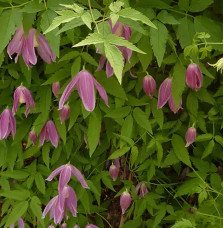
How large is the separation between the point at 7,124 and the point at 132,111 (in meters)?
0.45

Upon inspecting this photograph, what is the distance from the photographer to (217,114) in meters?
1.58

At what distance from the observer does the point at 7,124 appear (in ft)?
5.04

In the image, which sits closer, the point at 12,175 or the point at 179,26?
the point at 179,26

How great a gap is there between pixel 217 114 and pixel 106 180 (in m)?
0.53

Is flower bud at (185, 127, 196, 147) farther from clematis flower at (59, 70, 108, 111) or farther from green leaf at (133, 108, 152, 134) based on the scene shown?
clematis flower at (59, 70, 108, 111)

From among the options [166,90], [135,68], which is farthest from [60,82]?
[166,90]

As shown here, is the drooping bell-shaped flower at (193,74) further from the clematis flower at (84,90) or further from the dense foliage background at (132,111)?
the clematis flower at (84,90)

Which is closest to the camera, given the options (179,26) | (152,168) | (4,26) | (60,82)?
(4,26)

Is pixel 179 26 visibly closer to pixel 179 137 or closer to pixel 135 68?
pixel 135 68

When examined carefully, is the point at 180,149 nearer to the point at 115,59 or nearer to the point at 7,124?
the point at 7,124

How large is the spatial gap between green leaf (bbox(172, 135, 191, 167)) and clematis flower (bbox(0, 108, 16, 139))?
59 cm

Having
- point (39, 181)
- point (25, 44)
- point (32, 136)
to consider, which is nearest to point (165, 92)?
point (25, 44)

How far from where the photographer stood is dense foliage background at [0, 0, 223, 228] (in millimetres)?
1184

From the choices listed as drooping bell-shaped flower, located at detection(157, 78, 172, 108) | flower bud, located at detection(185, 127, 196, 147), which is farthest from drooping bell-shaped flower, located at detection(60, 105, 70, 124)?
flower bud, located at detection(185, 127, 196, 147)
